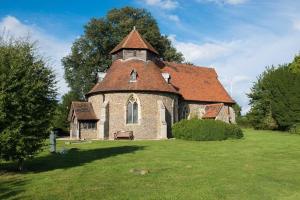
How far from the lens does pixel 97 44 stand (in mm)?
59094

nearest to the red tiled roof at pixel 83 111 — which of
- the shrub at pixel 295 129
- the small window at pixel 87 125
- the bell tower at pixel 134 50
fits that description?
the small window at pixel 87 125

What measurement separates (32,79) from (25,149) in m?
2.99

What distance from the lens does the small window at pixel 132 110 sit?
40000mm

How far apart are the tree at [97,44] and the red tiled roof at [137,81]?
1549 centimetres

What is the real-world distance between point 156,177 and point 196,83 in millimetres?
34289

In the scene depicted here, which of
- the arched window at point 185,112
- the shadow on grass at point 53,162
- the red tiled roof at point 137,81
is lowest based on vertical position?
the shadow on grass at point 53,162

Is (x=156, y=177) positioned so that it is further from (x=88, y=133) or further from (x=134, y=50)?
(x=134, y=50)

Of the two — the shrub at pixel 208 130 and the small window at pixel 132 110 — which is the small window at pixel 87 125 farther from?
the shrub at pixel 208 130

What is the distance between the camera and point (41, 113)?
17.1 metres

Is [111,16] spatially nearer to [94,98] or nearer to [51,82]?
[94,98]

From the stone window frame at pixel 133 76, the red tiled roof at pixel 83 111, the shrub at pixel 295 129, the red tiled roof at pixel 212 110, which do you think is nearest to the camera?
the stone window frame at pixel 133 76

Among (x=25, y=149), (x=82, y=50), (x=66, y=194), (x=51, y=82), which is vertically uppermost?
(x=82, y=50)

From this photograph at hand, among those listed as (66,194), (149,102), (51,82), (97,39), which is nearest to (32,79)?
(51,82)

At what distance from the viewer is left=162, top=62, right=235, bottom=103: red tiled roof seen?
Result: 4666 centimetres
